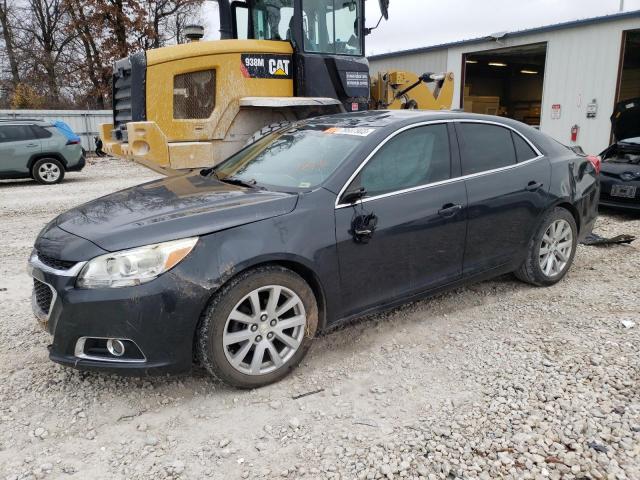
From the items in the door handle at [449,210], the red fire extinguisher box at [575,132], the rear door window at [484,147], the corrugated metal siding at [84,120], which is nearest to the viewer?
the door handle at [449,210]

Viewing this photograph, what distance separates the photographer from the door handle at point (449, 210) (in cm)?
384

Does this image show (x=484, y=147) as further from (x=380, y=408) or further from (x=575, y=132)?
(x=575, y=132)

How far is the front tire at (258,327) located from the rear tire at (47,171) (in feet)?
37.2

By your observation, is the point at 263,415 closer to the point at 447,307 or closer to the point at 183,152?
the point at 447,307

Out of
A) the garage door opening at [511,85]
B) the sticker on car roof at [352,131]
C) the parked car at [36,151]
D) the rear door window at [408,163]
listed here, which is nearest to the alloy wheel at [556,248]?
the rear door window at [408,163]

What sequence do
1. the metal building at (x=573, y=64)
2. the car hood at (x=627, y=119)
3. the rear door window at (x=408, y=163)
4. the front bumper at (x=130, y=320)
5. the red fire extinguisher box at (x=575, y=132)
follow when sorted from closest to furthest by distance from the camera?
the front bumper at (x=130, y=320) < the rear door window at (x=408, y=163) < the car hood at (x=627, y=119) < the metal building at (x=573, y=64) < the red fire extinguisher box at (x=575, y=132)

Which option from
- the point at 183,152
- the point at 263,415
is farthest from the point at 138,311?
the point at 183,152

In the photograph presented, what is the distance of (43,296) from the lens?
309cm

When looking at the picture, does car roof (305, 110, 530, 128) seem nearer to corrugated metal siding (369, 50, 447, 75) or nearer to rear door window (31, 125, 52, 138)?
rear door window (31, 125, 52, 138)

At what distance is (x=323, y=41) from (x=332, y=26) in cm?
27

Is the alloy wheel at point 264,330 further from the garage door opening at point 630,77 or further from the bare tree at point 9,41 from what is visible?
the bare tree at point 9,41

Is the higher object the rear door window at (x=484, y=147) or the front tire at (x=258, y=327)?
the rear door window at (x=484, y=147)

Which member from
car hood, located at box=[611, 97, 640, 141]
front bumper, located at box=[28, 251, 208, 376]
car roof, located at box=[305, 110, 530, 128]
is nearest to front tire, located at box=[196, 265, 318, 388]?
front bumper, located at box=[28, 251, 208, 376]

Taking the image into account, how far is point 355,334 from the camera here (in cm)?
393
